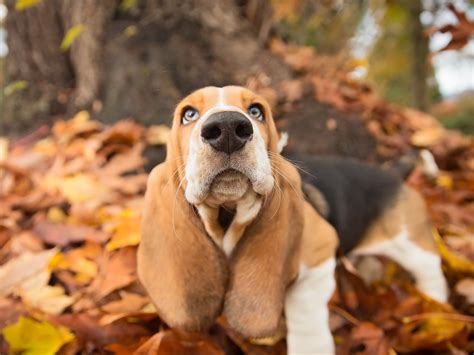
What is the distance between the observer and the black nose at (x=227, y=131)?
4.25ft

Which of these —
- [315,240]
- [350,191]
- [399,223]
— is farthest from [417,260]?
[315,240]

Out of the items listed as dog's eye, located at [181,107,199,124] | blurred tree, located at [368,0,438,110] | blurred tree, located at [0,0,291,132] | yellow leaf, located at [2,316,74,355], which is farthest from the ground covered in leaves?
blurred tree, located at [368,0,438,110]

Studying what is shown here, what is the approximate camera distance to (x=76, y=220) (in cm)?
265

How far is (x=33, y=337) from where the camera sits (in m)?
1.73

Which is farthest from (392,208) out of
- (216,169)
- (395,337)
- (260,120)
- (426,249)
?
(216,169)

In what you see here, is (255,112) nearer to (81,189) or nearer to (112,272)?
(112,272)

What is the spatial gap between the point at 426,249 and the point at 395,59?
16.2 meters

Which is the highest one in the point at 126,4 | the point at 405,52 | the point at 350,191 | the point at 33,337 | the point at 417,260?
the point at 126,4

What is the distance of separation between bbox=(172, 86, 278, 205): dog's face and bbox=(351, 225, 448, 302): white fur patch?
4.72ft

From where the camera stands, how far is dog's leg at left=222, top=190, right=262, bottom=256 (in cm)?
155

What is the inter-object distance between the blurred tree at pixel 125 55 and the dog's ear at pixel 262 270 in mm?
1434

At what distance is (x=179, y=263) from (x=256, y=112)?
24.4 inches

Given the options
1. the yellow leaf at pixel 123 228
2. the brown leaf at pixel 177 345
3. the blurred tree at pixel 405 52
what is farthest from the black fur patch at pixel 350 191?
the blurred tree at pixel 405 52

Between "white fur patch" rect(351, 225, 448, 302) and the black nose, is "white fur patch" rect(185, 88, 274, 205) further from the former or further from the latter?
"white fur patch" rect(351, 225, 448, 302)
